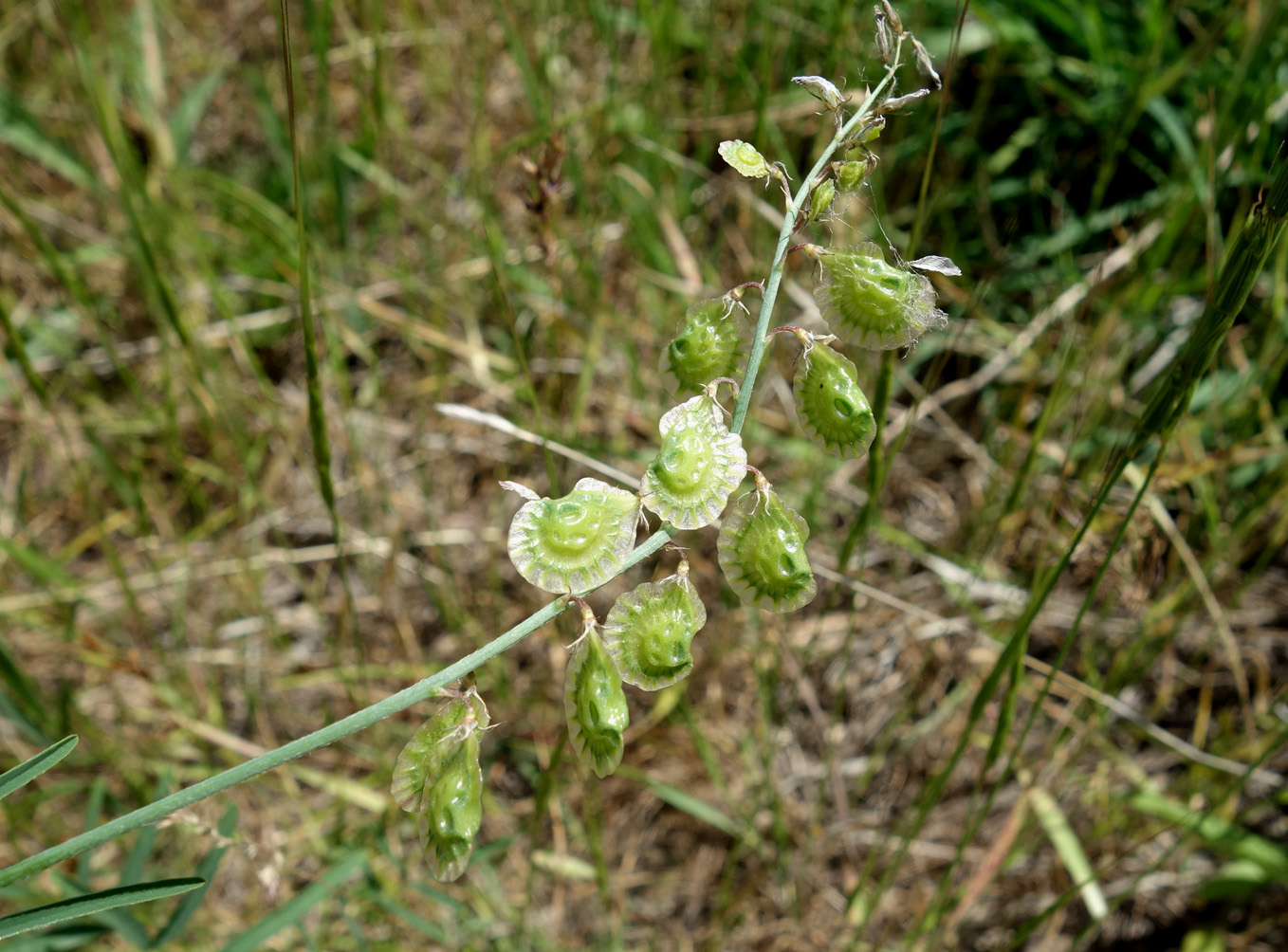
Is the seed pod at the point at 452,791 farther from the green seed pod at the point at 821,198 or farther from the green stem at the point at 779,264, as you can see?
the green seed pod at the point at 821,198

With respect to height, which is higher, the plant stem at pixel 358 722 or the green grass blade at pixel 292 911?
the plant stem at pixel 358 722

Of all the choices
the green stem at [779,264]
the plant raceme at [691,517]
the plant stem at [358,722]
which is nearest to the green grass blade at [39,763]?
the plant stem at [358,722]

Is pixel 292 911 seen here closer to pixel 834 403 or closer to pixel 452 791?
pixel 452 791

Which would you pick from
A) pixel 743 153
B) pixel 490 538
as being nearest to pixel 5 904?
pixel 490 538

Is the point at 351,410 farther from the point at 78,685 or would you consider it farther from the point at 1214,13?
the point at 1214,13

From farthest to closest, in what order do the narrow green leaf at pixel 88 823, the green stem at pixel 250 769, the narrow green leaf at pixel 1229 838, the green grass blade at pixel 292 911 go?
the narrow green leaf at pixel 1229 838, the narrow green leaf at pixel 88 823, the green grass blade at pixel 292 911, the green stem at pixel 250 769

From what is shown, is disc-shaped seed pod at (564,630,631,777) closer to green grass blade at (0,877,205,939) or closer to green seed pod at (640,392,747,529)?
green seed pod at (640,392,747,529)

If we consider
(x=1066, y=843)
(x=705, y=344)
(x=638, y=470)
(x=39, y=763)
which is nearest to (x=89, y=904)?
(x=39, y=763)

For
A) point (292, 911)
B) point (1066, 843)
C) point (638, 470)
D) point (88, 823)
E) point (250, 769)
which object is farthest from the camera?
point (638, 470)

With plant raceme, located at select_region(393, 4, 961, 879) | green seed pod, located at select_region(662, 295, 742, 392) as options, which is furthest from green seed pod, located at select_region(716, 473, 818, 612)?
green seed pod, located at select_region(662, 295, 742, 392)
